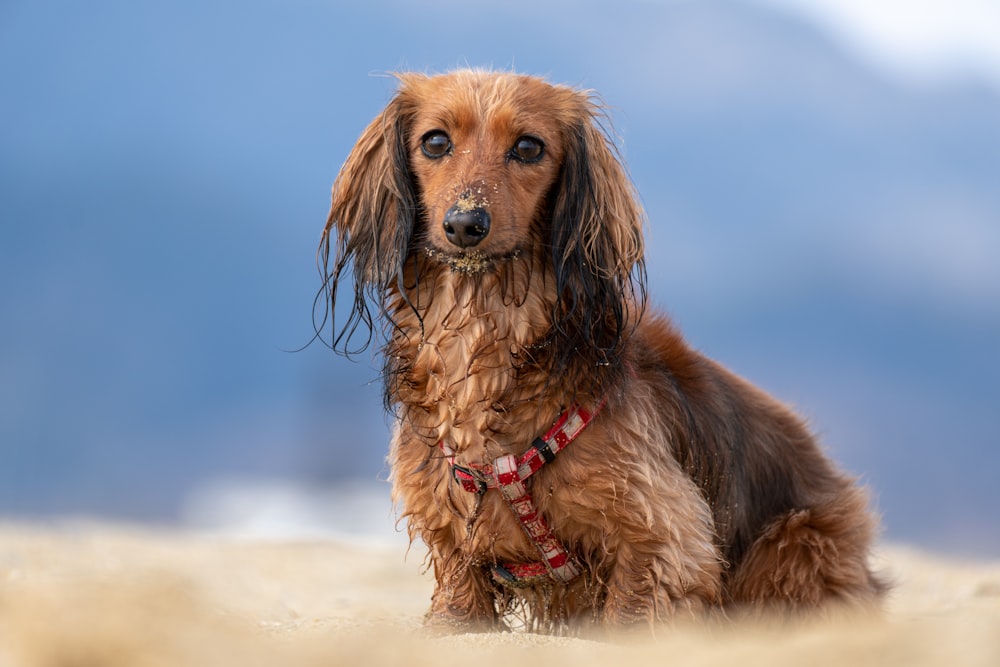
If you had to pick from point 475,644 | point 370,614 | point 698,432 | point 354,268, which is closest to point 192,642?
point 475,644

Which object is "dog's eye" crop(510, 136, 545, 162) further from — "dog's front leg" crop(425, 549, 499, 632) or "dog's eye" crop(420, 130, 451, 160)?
"dog's front leg" crop(425, 549, 499, 632)

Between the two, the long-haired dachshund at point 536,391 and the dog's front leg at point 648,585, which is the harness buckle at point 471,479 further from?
the dog's front leg at point 648,585

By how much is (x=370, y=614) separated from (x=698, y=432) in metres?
2.00

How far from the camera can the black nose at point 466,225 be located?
352 centimetres

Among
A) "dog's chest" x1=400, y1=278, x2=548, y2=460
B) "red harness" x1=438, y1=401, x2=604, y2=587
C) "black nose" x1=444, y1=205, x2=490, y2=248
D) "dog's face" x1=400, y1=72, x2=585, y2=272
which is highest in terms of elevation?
"dog's face" x1=400, y1=72, x2=585, y2=272

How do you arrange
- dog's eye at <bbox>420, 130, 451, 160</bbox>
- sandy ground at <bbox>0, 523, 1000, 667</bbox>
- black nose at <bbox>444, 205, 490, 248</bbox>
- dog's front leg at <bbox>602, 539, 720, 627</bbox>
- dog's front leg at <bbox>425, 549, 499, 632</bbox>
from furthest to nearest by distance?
dog's front leg at <bbox>425, 549, 499, 632</bbox>, dog's eye at <bbox>420, 130, 451, 160</bbox>, dog's front leg at <bbox>602, 539, 720, 627</bbox>, black nose at <bbox>444, 205, 490, 248</bbox>, sandy ground at <bbox>0, 523, 1000, 667</bbox>

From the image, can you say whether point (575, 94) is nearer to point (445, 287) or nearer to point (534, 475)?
point (445, 287)

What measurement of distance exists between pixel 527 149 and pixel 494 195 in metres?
0.34

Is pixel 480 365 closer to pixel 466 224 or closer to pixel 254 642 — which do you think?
pixel 466 224

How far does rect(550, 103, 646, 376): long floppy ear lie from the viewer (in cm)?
393

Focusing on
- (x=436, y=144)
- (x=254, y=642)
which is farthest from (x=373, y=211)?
(x=254, y=642)

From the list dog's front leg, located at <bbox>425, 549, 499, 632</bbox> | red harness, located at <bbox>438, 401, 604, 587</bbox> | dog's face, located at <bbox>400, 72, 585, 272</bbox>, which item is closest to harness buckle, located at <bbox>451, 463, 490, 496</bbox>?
red harness, located at <bbox>438, 401, 604, 587</bbox>

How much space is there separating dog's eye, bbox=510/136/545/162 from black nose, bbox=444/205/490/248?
369 millimetres

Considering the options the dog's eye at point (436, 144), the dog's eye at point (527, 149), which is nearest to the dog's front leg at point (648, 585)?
the dog's eye at point (527, 149)
